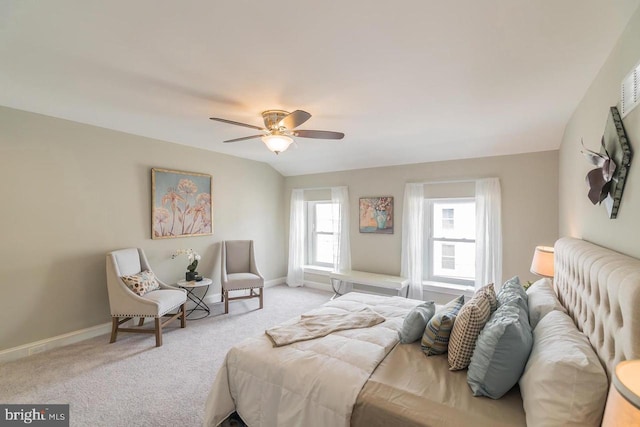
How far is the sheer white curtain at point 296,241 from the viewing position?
564 cm

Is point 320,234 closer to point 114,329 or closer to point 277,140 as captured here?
point 277,140

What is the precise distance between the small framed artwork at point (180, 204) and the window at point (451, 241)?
11.4 ft

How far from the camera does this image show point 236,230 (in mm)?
4984

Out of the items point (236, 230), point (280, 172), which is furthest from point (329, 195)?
point (236, 230)

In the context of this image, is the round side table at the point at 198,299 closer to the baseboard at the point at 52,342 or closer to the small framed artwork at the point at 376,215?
the baseboard at the point at 52,342

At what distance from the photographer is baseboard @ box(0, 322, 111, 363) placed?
2789 mm

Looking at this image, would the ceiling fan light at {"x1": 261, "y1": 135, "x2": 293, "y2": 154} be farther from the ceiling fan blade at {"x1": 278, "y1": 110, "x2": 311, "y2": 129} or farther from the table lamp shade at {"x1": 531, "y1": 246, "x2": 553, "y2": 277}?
the table lamp shade at {"x1": 531, "y1": 246, "x2": 553, "y2": 277}

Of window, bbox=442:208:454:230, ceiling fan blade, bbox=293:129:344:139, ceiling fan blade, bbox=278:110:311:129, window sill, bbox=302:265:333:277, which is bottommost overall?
window sill, bbox=302:265:333:277

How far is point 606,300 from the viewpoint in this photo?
1201 mm

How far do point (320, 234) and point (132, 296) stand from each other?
3.44 m

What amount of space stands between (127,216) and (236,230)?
1687 millimetres

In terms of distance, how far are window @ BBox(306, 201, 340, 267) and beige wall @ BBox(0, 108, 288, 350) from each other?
2330 millimetres

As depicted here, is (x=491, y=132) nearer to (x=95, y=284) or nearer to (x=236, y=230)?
(x=236, y=230)

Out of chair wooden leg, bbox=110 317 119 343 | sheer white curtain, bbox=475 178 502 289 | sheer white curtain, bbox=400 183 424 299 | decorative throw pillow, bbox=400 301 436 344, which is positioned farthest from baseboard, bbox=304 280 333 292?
decorative throw pillow, bbox=400 301 436 344
